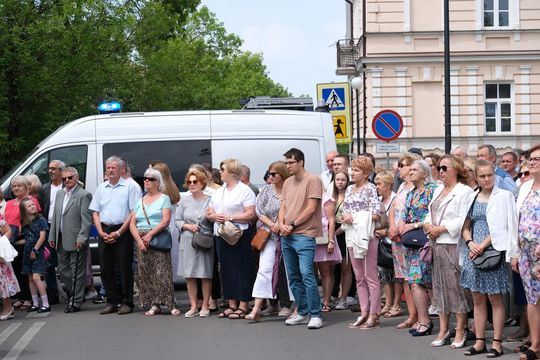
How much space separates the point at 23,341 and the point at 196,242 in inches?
109

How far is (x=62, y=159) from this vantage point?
1630 centimetres

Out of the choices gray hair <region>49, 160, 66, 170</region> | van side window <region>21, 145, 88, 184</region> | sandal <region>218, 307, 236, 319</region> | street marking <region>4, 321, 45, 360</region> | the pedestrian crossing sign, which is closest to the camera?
street marking <region>4, 321, 45, 360</region>

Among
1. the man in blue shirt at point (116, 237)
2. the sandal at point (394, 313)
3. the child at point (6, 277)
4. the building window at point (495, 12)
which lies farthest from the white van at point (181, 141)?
the building window at point (495, 12)

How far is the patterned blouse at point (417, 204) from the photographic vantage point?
1166 cm

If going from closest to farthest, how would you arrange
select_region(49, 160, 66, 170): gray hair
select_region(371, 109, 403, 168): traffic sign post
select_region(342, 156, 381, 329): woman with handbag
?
select_region(342, 156, 381, 329): woman with handbag < select_region(49, 160, 66, 170): gray hair < select_region(371, 109, 403, 168): traffic sign post

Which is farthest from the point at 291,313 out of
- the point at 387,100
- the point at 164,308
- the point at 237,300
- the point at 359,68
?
the point at 359,68

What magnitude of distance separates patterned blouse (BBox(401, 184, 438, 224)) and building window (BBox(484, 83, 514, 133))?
28477 mm

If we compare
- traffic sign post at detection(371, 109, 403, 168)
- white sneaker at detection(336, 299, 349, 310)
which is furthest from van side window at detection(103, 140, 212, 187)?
traffic sign post at detection(371, 109, 403, 168)

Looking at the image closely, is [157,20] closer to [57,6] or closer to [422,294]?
[57,6]

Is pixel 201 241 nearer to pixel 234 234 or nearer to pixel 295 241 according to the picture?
pixel 234 234

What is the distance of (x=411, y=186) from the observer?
1258 cm

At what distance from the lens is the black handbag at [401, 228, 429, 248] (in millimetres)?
11489

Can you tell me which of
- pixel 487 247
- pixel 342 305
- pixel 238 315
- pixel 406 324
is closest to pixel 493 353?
pixel 487 247

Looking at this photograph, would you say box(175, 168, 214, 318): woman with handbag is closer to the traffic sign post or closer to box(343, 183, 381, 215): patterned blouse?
box(343, 183, 381, 215): patterned blouse
